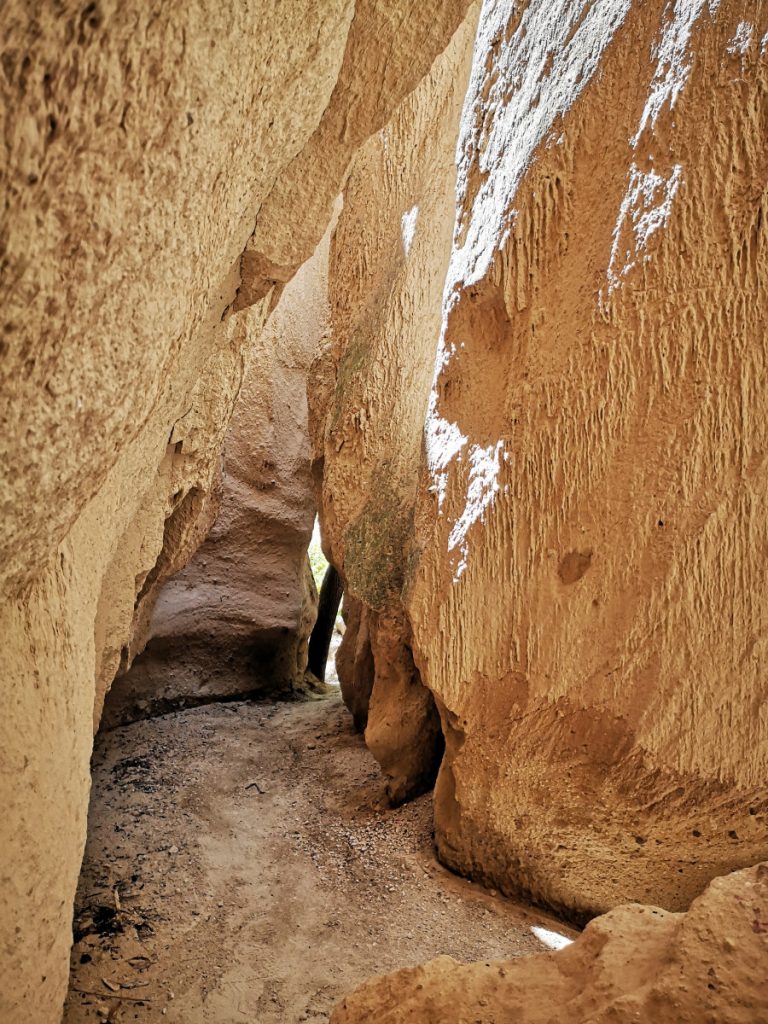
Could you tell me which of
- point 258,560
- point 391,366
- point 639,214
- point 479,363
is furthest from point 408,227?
point 258,560

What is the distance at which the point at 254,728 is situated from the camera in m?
4.32

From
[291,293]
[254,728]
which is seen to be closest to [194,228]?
[254,728]

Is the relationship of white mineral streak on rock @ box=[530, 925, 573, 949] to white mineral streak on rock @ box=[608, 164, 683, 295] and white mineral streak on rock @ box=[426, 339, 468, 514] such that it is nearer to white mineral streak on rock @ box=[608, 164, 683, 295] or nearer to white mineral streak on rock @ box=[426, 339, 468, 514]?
white mineral streak on rock @ box=[426, 339, 468, 514]

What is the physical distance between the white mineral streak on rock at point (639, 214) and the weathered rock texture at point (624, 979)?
1.66 m

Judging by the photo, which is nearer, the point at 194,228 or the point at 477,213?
the point at 194,228

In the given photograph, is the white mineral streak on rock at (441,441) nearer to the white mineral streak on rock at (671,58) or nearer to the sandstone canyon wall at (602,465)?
the sandstone canyon wall at (602,465)

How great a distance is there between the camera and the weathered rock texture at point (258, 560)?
4926mm

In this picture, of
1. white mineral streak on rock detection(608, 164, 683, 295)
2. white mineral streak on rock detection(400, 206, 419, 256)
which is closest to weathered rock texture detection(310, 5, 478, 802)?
white mineral streak on rock detection(400, 206, 419, 256)

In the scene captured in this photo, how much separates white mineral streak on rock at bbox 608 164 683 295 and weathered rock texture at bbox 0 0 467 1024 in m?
0.83

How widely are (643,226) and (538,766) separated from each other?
1.77 meters

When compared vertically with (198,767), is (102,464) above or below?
above

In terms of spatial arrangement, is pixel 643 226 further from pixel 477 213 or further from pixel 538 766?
pixel 538 766

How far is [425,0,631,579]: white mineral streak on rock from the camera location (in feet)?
7.62

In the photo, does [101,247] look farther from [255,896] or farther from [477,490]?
[255,896]
